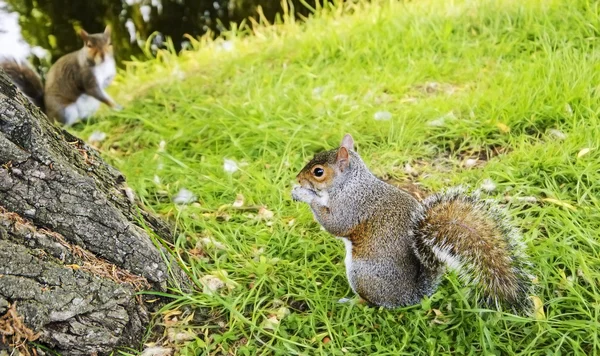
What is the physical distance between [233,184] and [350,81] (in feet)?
3.68

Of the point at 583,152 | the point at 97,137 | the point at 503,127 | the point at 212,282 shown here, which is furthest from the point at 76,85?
the point at 583,152

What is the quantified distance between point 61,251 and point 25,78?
213cm

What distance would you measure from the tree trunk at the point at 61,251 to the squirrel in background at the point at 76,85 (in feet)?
5.65

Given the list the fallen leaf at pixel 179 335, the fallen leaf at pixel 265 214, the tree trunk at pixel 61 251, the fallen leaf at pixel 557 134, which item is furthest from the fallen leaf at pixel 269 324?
the fallen leaf at pixel 557 134

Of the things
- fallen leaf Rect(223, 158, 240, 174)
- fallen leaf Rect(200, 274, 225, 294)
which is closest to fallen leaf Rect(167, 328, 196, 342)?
fallen leaf Rect(200, 274, 225, 294)

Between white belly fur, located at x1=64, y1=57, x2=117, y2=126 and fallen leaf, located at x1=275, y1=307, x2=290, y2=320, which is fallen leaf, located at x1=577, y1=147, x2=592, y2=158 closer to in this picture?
fallen leaf, located at x1=275, y1=307, x2=290, y2=320

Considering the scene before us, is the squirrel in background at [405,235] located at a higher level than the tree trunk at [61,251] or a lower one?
lower

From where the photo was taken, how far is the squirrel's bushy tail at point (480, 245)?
1.69 metres

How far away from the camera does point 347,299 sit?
1.98 metres

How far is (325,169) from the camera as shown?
202 cm

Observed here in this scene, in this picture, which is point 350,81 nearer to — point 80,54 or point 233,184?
point 233,184

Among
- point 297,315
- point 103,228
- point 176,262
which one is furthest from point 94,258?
point 297,315

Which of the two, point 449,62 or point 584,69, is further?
point 449,62

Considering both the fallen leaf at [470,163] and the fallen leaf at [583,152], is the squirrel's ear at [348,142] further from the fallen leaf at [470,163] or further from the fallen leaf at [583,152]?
the fallen leaf at [583,152]
